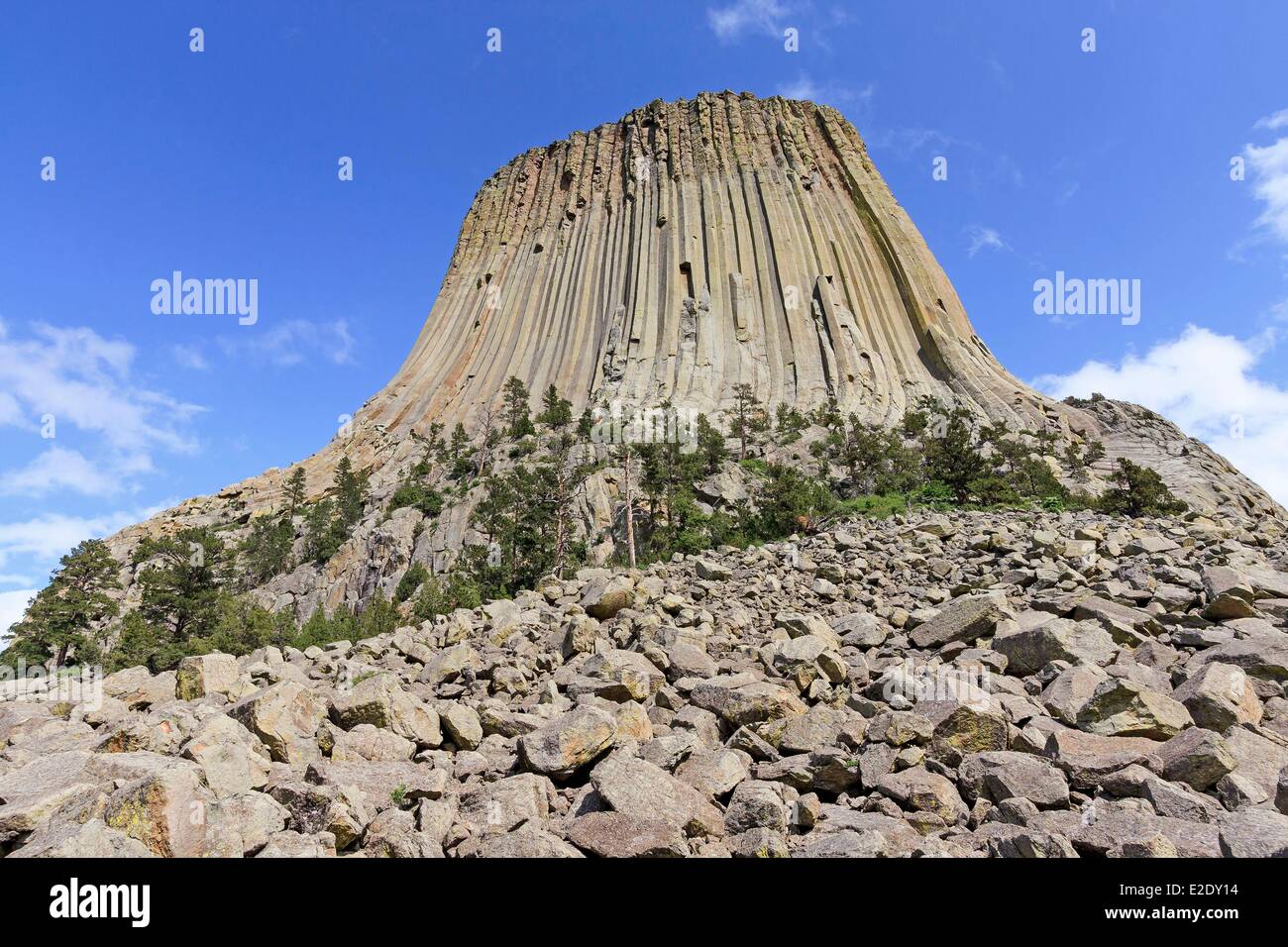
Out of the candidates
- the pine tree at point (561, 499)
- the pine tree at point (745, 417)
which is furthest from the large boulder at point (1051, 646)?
the pine tree at point (745, 417)

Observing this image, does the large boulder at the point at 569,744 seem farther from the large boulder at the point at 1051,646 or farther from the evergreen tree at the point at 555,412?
the evergreen tree at the point at 555,412

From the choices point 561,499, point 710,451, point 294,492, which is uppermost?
point 294,492

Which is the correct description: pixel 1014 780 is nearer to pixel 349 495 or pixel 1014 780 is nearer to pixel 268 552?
pixel 268 552

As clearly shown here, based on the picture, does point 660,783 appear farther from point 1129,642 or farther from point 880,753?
point 1129,642

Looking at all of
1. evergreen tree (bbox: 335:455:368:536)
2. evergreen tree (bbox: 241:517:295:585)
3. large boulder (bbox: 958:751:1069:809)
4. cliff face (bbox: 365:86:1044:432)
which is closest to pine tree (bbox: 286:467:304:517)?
evergreen tree (bbox: 335:455:368:536)

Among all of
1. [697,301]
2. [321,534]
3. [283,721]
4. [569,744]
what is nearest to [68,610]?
[321,534]

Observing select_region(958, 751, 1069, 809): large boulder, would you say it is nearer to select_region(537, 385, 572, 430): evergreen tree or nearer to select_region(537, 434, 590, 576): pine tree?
select_region(537, 434, 590, 576): pine tree

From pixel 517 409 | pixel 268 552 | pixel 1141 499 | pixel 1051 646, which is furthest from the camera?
pixel 517 409
